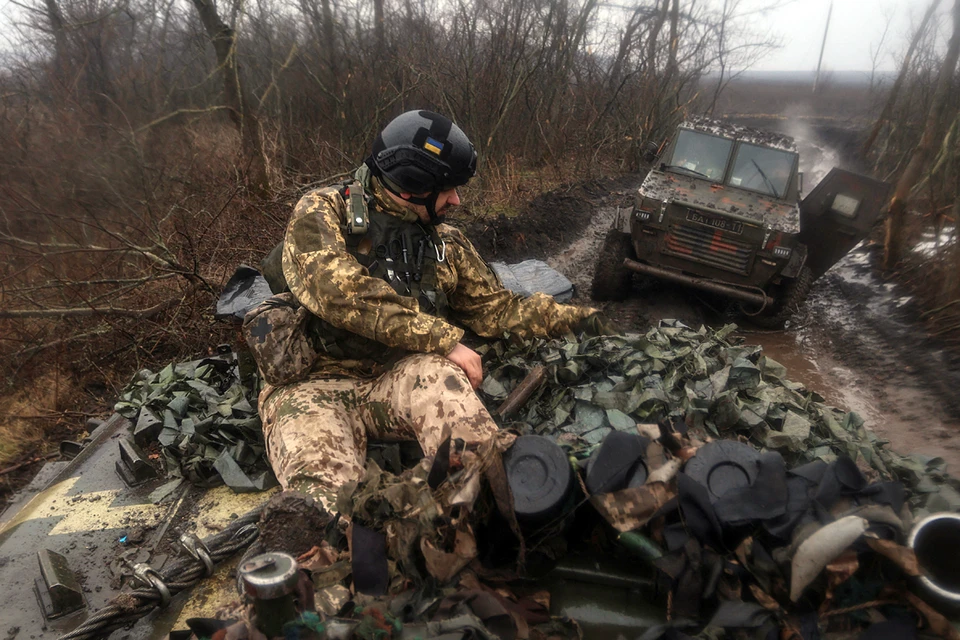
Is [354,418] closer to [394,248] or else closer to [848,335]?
[394,248]

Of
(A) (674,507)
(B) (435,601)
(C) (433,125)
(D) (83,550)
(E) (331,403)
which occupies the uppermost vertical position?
(C) (433,125)

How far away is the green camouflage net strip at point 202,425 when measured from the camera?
2.70 metres

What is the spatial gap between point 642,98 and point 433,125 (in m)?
15.3

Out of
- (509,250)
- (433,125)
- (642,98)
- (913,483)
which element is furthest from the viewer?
(642,98)

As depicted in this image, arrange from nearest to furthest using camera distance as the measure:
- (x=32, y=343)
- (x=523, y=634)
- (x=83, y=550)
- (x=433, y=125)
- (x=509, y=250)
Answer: (x=523, y=634) < (x=83, y=550) < (x=433, y=125) < (x=32, y=343) < (x=509, y=250)

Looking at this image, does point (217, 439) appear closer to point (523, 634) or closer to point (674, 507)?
point (523, 634)

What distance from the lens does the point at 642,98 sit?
634 inches

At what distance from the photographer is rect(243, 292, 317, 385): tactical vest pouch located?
101 inches

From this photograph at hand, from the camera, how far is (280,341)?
101 inches

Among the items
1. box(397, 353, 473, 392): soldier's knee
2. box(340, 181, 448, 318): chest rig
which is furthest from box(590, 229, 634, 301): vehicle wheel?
box(397, 353, 473, 392): soldier's knee

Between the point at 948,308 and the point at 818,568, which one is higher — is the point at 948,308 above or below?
below

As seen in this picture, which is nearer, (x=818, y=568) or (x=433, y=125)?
(x=818, y=568)

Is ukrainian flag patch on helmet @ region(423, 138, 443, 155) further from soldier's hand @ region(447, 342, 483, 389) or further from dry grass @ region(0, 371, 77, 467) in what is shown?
dry grass @ region(0, 371, 77, 467)

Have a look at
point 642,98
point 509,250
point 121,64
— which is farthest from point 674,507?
point 642,98
